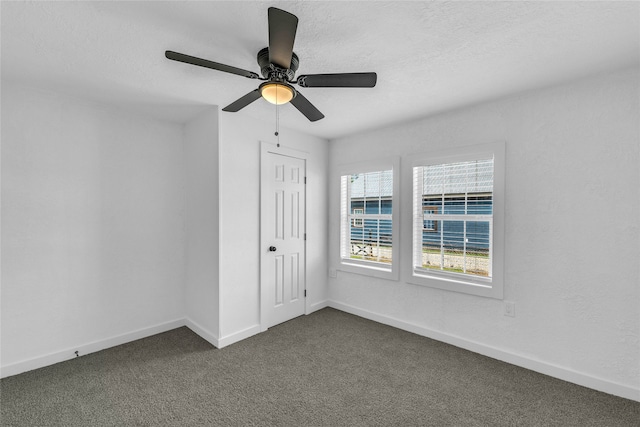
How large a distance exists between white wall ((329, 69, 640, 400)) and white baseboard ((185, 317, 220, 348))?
7.89 feet

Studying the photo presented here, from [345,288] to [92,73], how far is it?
3.47 meters

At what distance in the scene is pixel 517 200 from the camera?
2582 millimetres

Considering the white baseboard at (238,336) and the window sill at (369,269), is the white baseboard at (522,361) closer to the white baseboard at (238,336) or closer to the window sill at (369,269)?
the window sill at (369,269)

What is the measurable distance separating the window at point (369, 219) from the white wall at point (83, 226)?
2129 millimetres

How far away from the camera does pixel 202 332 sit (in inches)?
122

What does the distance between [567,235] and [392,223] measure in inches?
63.1

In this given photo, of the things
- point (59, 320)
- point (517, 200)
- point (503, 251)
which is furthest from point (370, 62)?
point (59, 320)

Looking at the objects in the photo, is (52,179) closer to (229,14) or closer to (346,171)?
(229,14)

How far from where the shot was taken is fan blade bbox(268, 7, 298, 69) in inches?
48.9

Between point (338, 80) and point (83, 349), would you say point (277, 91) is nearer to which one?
point (338, 80)

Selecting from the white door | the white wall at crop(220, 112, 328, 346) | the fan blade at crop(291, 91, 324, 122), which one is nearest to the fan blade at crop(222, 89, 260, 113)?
the fan blade at crop(291, 91, 324, 122)

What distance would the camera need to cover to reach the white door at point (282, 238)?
329cm

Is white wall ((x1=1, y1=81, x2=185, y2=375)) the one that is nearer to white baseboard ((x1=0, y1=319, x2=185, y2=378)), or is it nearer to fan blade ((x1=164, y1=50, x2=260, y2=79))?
white baseboard ((x1=0, y1=319, x2=185, y2=378))

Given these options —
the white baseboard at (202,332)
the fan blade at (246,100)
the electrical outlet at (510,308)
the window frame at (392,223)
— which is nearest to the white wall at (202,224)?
the white baseboard at (202,332)
